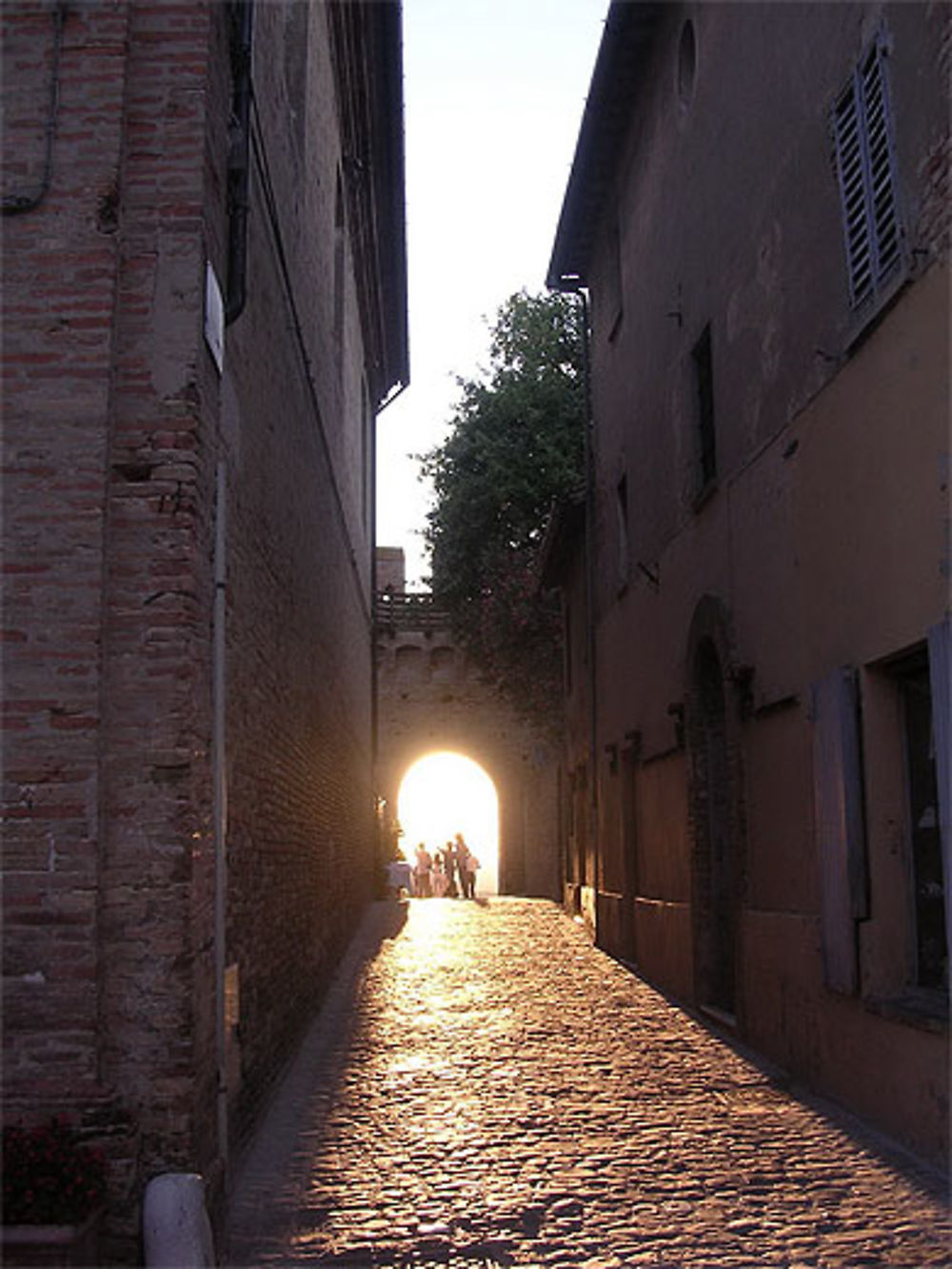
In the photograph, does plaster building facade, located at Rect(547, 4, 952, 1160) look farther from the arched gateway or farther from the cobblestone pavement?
the arched gateway

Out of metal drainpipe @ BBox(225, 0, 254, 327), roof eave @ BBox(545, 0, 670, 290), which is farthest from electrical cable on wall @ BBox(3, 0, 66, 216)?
roof eave @ BBox(545, 0, 670, 290)

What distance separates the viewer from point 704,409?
1150cm

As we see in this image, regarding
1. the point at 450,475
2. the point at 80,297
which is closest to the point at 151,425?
the point at 80,297

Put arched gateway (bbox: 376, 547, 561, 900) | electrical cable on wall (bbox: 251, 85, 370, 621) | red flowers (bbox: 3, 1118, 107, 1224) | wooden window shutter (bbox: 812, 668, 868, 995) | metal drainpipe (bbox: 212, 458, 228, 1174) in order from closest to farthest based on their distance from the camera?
red flowers (bbox: 3, 1118, 107, 1224) → metal drainpipe (bbox: 212, 458, 228, 1174) → wooden window shutter (bbox: 812, 668, 868, 995) → electrical cable on wall (bbox: 251, 85, 370, 621) → arched gateway (bbox: 376, 547, 561, 900)

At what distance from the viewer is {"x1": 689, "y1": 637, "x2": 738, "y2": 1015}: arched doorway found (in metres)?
10.8

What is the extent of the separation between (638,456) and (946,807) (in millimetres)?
8482

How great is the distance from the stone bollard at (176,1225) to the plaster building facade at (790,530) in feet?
10.6

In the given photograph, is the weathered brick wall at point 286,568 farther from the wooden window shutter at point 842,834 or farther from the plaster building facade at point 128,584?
the wooden window shutter at point 842,834

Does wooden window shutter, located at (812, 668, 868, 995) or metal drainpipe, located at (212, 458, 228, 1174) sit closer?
metal drainpipe, located at (212, 458, 228, 1174)

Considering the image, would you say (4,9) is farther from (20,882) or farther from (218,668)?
(20,882)

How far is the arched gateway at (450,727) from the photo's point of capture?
2908cm

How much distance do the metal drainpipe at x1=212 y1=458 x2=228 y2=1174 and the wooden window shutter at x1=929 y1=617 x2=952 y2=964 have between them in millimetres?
2994

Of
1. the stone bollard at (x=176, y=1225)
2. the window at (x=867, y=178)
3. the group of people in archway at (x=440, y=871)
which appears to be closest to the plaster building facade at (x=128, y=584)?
the stone bollard at (x=176, y=1225)

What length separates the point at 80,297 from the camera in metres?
5.22
